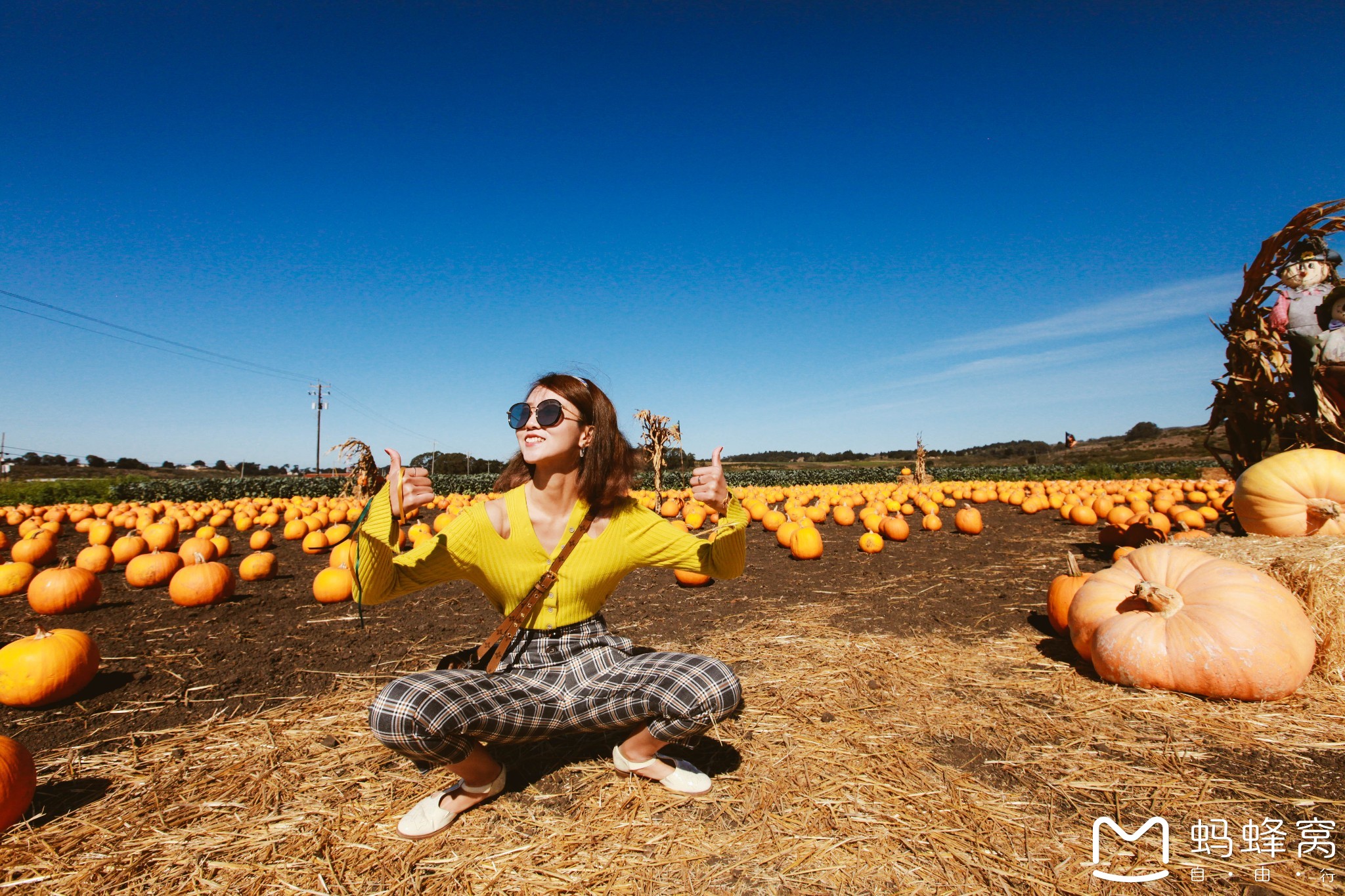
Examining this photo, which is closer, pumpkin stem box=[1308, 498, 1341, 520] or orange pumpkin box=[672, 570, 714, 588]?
pumpkin stem box=[1308, 498, 1341, 520]

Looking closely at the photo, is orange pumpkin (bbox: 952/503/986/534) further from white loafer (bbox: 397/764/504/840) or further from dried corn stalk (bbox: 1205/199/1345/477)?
white loafer (bbox: 397/764/504/840)

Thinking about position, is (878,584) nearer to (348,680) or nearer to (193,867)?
(348,680)

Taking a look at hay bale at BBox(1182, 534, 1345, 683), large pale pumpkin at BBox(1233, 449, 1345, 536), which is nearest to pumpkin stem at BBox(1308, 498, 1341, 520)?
large pale pumpkin at BBox(1233, 449, 1345, 536)

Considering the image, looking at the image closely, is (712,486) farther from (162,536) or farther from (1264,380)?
(162,536)

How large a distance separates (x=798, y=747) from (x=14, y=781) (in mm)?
3315

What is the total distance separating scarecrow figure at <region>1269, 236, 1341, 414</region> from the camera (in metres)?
5.31

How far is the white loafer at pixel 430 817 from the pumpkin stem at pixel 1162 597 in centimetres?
363

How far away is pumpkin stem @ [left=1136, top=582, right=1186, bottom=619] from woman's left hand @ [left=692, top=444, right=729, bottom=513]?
8.80ft

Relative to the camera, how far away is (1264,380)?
18.9 ft

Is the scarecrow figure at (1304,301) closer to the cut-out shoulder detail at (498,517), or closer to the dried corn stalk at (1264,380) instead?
the dried corn stalk at (1264,380)

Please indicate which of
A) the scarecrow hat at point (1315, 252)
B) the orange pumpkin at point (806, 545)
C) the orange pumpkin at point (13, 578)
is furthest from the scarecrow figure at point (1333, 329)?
the orange pumpkin at point (13, 578)

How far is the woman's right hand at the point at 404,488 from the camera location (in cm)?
247

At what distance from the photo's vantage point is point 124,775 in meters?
2.96

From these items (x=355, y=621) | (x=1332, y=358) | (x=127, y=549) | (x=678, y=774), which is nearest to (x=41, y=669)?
(x=355, y=621)
